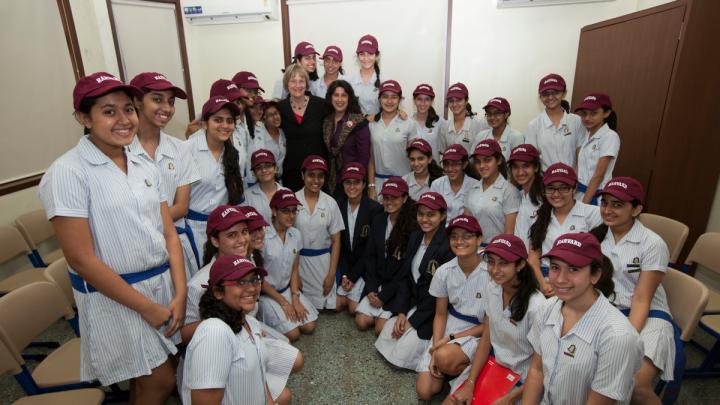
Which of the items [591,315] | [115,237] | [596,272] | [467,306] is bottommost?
[467,306]

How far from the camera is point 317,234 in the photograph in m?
2.96

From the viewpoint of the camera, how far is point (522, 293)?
187cm

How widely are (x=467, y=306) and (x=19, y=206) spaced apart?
11.0ft

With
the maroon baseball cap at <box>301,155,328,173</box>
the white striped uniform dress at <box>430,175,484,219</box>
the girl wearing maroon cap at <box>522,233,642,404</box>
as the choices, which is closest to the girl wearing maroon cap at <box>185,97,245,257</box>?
the maroon baseball cap at <box>301,155,328,173</box>

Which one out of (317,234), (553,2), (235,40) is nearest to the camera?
(317,234)

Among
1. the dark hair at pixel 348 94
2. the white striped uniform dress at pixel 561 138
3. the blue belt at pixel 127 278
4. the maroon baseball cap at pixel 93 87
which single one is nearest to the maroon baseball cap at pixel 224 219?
the blue belt at pixel 127 278

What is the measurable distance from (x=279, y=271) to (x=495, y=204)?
1614mm

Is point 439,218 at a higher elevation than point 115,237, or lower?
lower

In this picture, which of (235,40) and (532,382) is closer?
(532,382)

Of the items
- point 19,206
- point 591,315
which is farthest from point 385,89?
point 19,206

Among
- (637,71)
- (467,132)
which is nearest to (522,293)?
(467,132)

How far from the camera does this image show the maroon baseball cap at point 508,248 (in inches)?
70.1

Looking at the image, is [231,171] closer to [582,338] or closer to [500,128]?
[582,338]

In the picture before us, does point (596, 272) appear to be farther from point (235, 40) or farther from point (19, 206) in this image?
point (235, 40)
